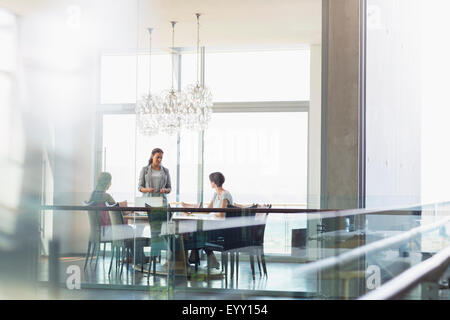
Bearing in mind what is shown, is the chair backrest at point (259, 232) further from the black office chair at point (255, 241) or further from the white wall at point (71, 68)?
the white wall at point (71, 68)

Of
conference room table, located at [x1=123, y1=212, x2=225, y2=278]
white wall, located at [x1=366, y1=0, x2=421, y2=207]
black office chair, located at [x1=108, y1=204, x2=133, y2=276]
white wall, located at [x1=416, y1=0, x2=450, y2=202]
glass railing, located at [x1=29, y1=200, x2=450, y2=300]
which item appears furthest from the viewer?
white wall, located at [x1=366, y1=0, x2=421, y2=207]

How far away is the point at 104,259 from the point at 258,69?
1633mm

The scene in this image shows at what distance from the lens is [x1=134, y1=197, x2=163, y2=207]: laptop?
3734mm

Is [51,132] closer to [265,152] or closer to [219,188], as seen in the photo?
[219,188]

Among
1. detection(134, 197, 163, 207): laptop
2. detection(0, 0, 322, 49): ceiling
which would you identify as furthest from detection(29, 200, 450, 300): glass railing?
detection(0, 0, 322, 49): ceiling

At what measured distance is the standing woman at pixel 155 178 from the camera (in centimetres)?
390

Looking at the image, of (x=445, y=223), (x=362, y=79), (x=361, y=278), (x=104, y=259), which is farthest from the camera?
(x=362, y=79)

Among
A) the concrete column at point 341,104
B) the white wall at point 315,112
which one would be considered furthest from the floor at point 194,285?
the white wall at point 315,112

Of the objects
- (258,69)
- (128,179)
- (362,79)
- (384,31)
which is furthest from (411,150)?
(128,179)

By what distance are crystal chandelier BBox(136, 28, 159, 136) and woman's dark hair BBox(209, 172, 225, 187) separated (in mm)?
502

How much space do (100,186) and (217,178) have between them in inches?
31.2

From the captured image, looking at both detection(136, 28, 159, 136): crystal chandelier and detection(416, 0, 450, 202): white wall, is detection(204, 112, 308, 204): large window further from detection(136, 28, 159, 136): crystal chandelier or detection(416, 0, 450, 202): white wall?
detection(416, 0, 450, 202): white wall

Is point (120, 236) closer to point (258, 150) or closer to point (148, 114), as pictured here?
point (148, 114)
